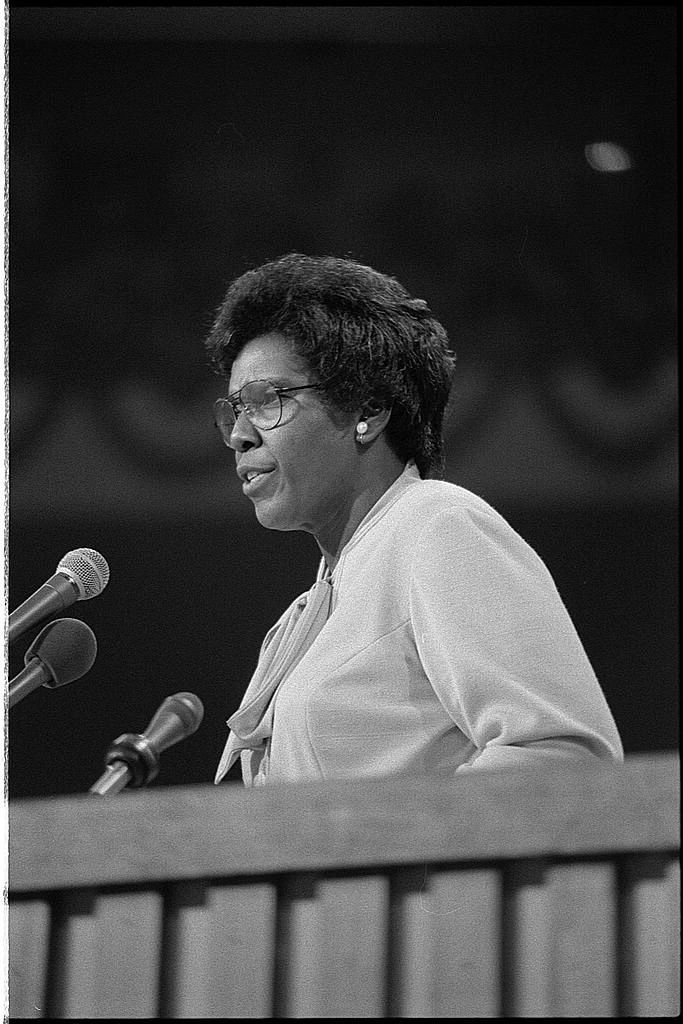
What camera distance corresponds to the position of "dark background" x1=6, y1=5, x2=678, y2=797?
1498 millimetres

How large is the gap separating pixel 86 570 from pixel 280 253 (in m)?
0.44

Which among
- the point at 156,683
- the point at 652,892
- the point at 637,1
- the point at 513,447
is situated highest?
the point at 637,1

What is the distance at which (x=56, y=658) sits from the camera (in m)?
1.47

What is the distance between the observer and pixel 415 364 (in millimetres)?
1528

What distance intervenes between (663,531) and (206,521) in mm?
565

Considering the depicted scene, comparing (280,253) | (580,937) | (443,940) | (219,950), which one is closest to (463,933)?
(443,940)

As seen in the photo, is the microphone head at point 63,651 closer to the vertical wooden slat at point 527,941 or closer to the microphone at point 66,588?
the microphone at point 66,588

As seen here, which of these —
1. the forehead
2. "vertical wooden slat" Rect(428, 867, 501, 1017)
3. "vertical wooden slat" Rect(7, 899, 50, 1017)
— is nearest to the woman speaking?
the forehead

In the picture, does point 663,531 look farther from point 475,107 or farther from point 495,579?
point 475,107

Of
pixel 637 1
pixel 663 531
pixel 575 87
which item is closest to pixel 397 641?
pixel 663 531

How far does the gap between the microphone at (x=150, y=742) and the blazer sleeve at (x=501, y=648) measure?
27 centimetres

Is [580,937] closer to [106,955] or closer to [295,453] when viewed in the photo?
[106,955]

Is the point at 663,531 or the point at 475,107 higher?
the point at 475,107

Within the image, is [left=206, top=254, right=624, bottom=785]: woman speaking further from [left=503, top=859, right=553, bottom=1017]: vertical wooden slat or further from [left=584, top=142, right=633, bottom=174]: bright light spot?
[left=584, top=142, right=633, bottom=174]: bright light spot
